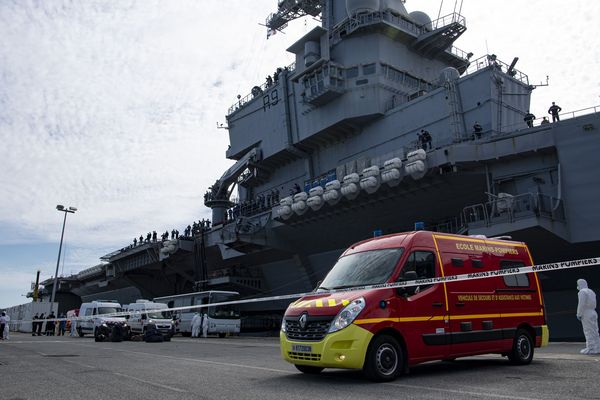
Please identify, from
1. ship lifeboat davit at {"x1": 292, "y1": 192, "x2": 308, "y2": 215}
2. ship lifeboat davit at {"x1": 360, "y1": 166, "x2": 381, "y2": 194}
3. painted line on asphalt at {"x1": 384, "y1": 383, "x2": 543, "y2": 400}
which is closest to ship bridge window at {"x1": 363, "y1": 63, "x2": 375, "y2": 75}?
ship lifeboat davit at {"x1": 292, "y1": 192, "x2": 308, "y2": 215}

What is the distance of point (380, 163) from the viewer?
26500mm

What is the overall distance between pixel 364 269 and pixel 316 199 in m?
17.3

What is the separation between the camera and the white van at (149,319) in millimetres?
26144

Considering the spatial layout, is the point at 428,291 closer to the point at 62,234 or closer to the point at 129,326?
the point at 129,326

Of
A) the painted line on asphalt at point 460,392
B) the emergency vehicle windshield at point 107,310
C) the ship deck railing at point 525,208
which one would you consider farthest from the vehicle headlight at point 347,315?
the emergency vehicle windshield at point 107,310

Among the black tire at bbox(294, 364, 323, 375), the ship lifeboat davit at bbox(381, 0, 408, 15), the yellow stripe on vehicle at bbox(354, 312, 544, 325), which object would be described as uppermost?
the ship lifeboat davit at bbox(381, 0, 408, 15)

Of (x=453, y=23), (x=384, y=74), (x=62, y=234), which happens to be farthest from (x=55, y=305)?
(x=453, y=23)

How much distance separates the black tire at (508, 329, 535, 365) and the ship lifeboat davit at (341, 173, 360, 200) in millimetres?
14634

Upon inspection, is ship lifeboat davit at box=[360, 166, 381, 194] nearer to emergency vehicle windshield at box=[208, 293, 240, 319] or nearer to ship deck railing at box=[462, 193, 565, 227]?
ship deck railing at box=[462, 193, 565, 227]

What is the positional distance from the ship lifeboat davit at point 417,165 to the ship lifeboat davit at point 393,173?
1.65 ft

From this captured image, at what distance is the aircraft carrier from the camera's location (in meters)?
19.0

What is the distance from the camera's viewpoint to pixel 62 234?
47.5 m

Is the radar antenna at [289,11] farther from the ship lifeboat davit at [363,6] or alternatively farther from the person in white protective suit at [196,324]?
the person in white protective suit at [196,324]

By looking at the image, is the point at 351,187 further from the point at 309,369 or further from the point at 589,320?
the point at 309,369
